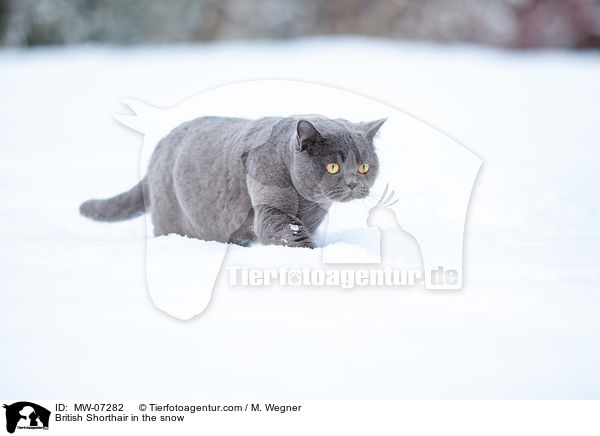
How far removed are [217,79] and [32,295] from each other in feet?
13.5

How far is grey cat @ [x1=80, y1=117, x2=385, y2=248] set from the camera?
6.97 ft

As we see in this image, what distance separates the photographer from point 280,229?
222cm

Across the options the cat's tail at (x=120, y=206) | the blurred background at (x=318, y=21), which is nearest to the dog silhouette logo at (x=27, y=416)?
the cat's tail at (x=120, y=206)

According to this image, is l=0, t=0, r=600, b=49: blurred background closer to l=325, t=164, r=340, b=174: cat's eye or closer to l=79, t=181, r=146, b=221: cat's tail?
l=79, t=181, r=146, b=221: cat's tail

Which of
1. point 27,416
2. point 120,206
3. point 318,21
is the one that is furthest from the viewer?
point 318,21

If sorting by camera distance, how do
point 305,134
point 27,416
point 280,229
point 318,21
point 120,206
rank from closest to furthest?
1. point 27,416
2. point 305,134
3. point 280,229
4. point 120,206
5. point 318,21

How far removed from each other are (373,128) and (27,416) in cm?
122

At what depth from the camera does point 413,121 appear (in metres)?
2.16

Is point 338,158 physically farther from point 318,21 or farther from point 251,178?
point 318,21

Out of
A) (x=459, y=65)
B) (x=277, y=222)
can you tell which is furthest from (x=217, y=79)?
(x=277, y=222)

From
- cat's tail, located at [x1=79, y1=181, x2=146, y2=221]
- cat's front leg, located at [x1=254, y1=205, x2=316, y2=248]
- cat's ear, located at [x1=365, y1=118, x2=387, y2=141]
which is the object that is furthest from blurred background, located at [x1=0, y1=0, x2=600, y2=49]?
cat's ear, located at [x1=365, y1=118, x2=387, y2=141]

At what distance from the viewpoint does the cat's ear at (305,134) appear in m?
2.06

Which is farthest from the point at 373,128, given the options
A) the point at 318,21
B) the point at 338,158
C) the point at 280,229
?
the point at 318,21

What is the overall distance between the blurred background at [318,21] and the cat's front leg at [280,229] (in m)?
7.35
